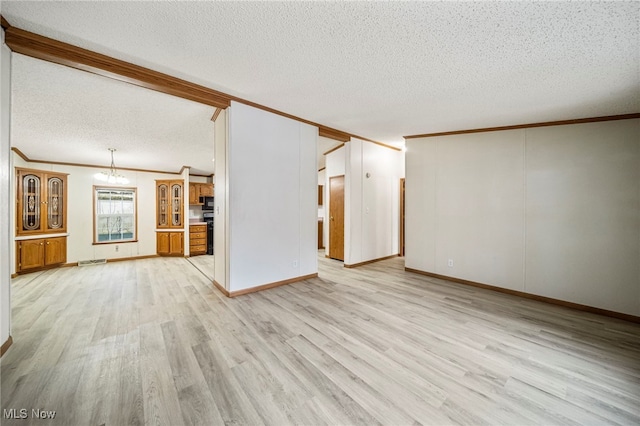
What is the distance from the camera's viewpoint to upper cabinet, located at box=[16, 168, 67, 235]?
4974mm

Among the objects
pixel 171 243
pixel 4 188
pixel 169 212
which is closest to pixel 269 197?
pixel 4 188

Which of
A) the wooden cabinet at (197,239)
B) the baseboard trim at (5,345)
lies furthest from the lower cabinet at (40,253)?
the baseboard trim at (5,345)

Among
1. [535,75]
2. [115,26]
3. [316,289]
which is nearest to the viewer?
[115,26]

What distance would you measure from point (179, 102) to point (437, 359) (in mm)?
4113

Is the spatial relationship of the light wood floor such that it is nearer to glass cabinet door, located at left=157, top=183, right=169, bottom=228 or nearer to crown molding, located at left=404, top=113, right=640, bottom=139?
crown molding, located at left=404, top=113, right=640, bottom=139

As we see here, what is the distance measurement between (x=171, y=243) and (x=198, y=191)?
1816 millimetres

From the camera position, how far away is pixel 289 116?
380 centimetres

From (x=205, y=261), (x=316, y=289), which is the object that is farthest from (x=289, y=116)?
(x=205, y=261)

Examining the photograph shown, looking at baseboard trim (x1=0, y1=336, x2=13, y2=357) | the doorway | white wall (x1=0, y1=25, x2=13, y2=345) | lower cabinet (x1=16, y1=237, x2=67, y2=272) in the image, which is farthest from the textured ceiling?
the doorway

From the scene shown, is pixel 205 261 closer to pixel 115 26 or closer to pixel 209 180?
pixel 209 180

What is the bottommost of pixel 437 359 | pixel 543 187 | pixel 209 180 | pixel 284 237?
pixel 437 359

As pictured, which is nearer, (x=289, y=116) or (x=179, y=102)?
A: (x=179, y=102)

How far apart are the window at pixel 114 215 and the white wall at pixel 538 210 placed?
769 centimetres

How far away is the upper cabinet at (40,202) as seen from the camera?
4.97 m
